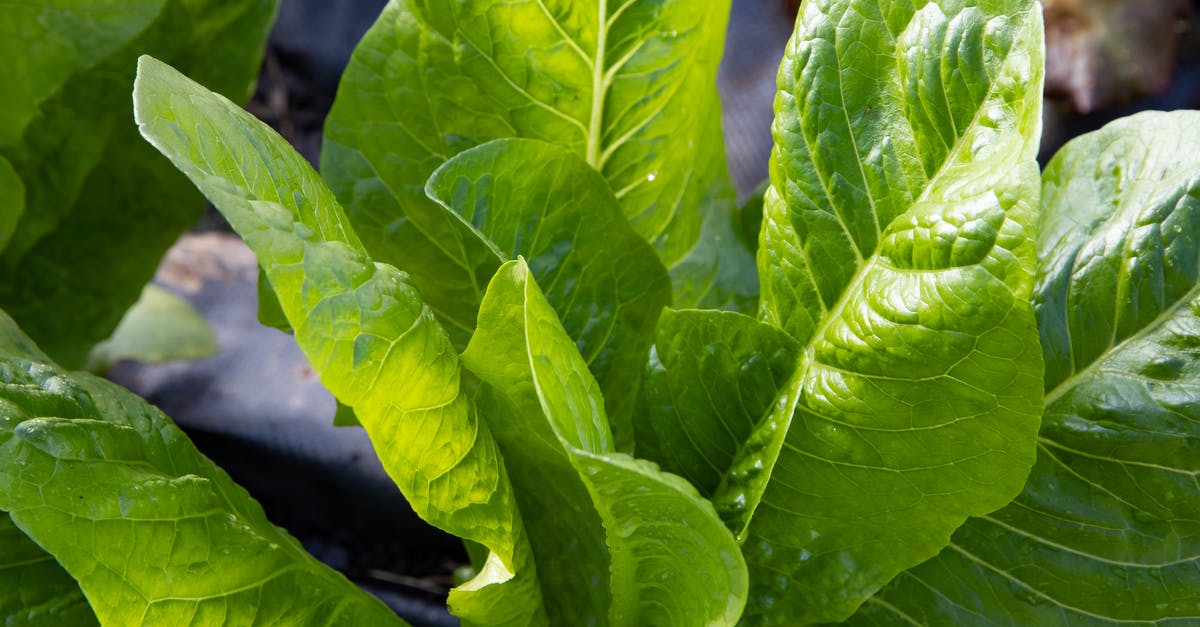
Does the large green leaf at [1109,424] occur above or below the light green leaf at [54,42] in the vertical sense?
below

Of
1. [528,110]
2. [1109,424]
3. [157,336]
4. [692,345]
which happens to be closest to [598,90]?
[528,110]

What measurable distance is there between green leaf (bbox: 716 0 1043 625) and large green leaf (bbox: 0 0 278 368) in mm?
568

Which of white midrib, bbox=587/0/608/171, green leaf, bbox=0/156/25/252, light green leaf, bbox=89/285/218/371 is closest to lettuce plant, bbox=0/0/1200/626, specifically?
white midrib, bbox=587/0/608/171

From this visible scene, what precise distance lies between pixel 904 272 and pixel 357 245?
0.98ft

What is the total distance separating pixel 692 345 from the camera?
61 centimetres

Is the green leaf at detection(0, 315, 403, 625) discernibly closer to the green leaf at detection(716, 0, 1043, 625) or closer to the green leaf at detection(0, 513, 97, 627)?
the green leaf at detection(0, 513, 97, 627)

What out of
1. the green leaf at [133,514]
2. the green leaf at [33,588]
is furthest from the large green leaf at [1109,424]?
the green leaf at [33,588]

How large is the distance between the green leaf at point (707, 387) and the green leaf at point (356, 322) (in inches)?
4.1

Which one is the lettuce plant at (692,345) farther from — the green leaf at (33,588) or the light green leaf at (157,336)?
the light green leaf at (157,336)

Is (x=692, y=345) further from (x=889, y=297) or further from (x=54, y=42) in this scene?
(x=54, y=42)

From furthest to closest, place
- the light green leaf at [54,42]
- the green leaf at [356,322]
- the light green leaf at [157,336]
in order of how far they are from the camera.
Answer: the light green leaf at [157,336]
the light green leaf at [54,42]
the green leaf at [356,322]

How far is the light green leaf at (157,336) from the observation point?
1179 millimetres

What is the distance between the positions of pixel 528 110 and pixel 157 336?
0.70m

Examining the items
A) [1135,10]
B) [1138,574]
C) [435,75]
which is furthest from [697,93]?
[1135,10]
